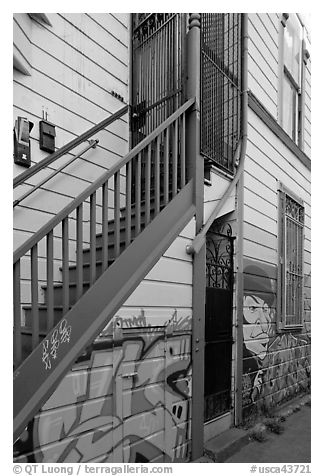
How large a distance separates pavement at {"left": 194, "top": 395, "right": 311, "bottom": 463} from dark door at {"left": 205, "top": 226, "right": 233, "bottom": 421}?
29 cm

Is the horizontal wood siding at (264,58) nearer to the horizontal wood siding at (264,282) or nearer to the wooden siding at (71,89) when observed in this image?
the horizontal wood siding at (264,282)

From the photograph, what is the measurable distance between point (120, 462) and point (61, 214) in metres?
1.94

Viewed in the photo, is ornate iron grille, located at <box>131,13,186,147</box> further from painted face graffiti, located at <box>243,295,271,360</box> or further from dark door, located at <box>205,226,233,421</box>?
painted face graffiti, located at <box>243,295,271,360</box>

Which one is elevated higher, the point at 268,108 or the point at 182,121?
the point at 268,108

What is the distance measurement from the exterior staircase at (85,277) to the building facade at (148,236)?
12 millimetres

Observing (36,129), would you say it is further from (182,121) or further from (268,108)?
(268,108)

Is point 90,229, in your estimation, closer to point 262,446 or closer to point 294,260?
point 262,446

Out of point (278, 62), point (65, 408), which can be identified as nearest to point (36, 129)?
point (65, 408)

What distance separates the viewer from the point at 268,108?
5727 millimetres

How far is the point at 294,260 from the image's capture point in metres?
6.36

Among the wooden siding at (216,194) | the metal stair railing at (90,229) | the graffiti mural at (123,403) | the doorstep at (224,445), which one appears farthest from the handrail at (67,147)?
the doorstep at (224,445)

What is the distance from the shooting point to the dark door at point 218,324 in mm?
4172

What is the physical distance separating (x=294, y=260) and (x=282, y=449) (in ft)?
10.3

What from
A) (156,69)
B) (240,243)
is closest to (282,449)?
(240,243)
